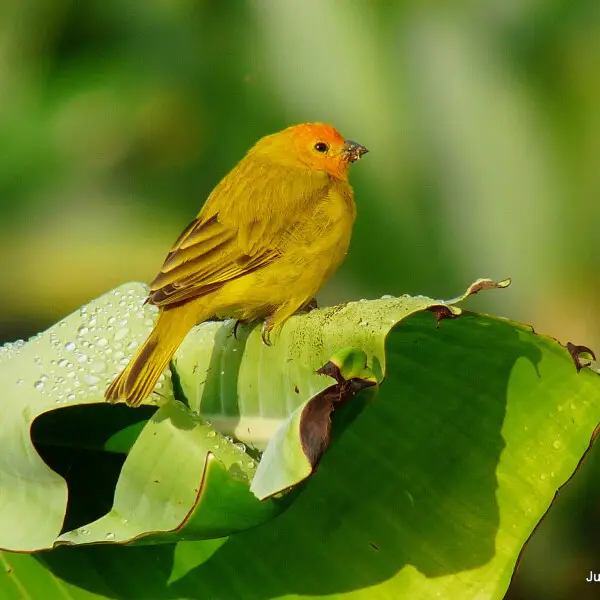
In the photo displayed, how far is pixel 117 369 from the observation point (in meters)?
1.92

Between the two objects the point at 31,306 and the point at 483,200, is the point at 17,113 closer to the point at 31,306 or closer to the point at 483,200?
the point at 31,306

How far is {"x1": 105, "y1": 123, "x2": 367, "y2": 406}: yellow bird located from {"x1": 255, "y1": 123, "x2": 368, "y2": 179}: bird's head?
92 millimetres

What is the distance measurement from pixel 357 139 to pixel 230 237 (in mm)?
745

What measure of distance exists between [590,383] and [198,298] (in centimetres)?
94

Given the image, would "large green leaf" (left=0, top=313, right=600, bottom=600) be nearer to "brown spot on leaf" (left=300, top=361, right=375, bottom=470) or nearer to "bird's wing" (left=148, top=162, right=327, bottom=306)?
"brown spot on leaf" (left=300, top=361, right=375, bottom=470)

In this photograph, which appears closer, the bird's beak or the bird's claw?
the bird's claw

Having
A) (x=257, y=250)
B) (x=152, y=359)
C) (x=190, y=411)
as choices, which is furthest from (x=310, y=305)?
(x=190, y=411)

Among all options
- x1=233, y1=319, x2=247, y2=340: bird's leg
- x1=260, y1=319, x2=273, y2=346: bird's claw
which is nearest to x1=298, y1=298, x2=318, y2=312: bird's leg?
x1=233, y1=319, x2=247, y2=340: bird's leg

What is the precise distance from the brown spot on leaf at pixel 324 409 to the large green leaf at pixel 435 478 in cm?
34

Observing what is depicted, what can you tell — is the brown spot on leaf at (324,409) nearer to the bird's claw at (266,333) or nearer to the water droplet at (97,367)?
the bird's claw at (266,333)

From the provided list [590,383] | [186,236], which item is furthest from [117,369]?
[590,383]

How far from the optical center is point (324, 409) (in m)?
1.24

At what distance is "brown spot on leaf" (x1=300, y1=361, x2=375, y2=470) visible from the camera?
4.01 feet

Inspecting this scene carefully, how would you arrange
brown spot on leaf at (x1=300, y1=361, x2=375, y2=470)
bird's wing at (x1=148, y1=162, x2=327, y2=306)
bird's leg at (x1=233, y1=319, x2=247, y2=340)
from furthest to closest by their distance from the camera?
bird's wing at (x1=148, y1=162, x2=327, y2=306), bird's leg at (x1=233, y1=319, x2=247, y2=340), brown spot on leaf at (x1=300, y1=361, x2=375, y2=470)
